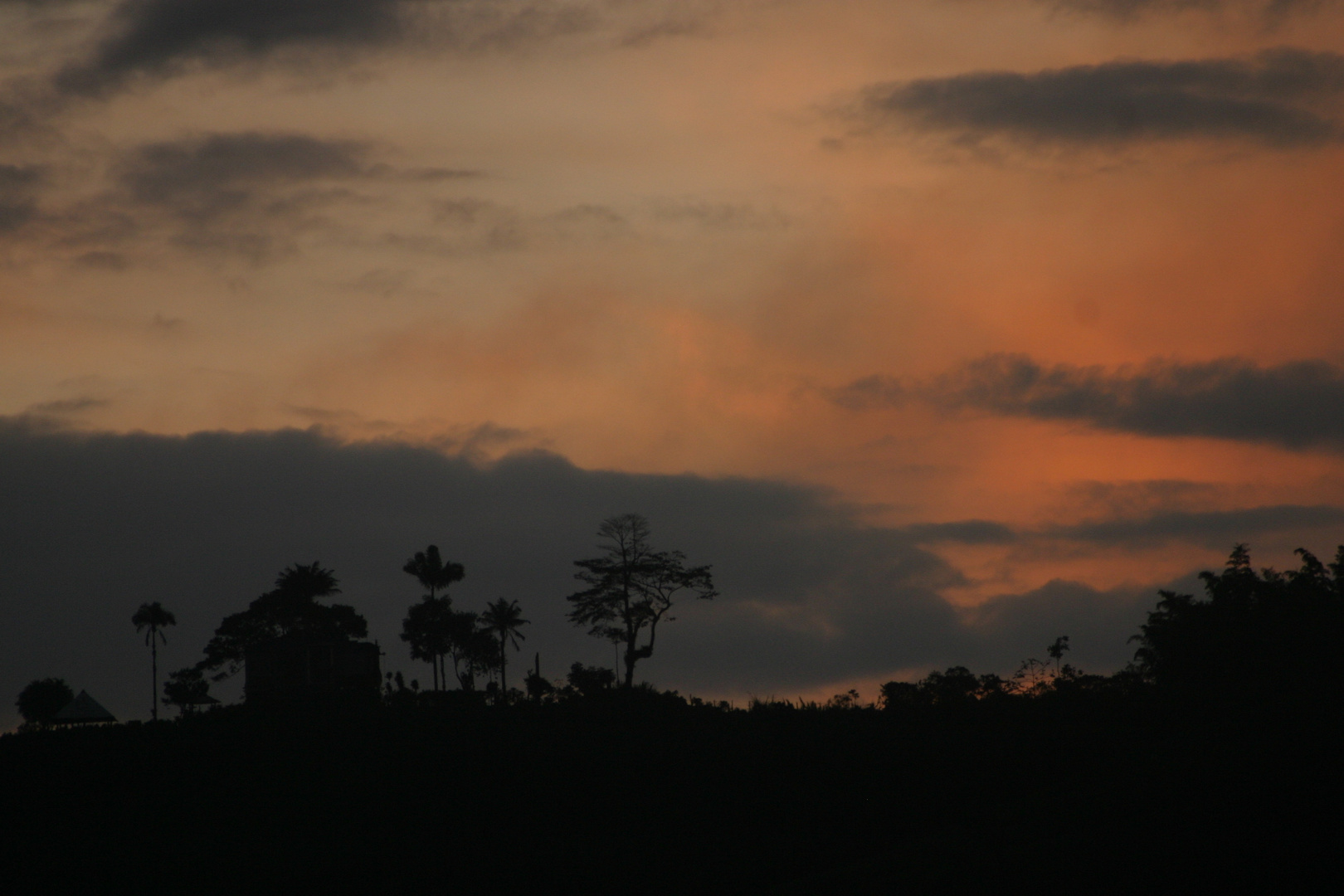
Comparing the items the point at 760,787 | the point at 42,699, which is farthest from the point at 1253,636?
the point at 42,699

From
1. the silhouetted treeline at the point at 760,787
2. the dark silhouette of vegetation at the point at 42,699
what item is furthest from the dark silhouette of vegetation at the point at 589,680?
the dark silhouette of vegetation at the point at 42,699

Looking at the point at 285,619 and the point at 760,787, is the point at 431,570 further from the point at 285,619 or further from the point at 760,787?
the point at 760,787

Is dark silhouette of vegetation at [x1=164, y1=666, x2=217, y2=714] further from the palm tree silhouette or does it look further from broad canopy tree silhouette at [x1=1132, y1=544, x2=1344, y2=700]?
broad canopy tree silhouette at [x1=1132, y1=544, x2=1344, y2=700]

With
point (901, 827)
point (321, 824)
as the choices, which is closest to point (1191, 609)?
point (901, 827)

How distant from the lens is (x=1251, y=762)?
38.3 m

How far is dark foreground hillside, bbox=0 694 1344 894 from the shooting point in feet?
106

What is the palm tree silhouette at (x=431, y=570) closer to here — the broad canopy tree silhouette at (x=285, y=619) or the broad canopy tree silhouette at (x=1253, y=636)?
the broad canopy tree silhouette at (x=285, y=619)

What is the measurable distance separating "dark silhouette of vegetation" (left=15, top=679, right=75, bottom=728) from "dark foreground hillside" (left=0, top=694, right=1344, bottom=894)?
3077 inches

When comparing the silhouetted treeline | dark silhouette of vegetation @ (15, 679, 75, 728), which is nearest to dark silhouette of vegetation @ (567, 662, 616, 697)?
the silhouetted treeline

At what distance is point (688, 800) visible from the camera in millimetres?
52188

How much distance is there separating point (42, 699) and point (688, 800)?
108 meters

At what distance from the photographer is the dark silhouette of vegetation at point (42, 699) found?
434 feet

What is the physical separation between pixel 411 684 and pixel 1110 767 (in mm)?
50286

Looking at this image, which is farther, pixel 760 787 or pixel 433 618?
pixel 433 618
